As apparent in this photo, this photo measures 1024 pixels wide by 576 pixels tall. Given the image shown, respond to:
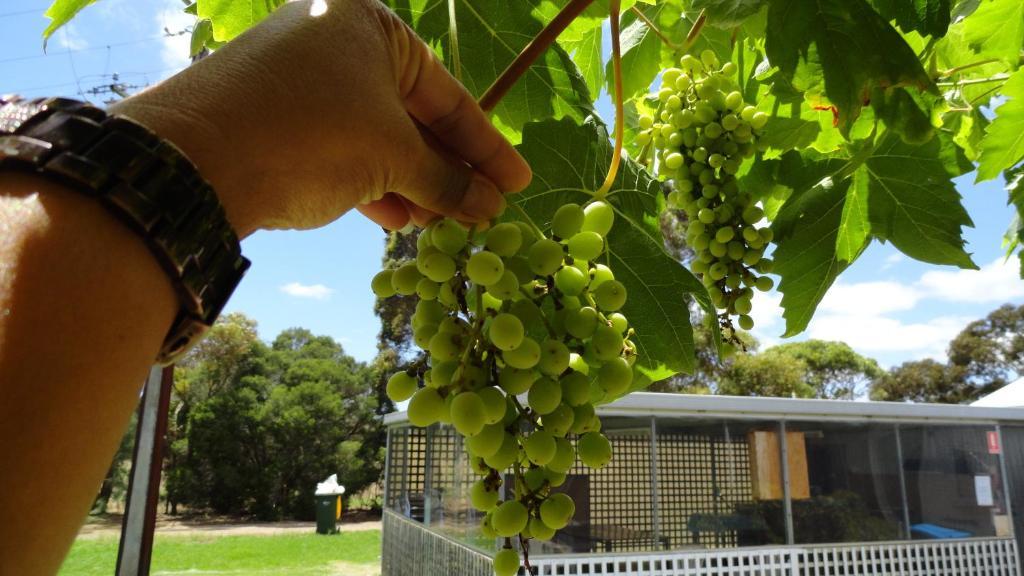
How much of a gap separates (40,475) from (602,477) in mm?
6716

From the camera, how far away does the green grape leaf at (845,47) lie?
1.06 metres

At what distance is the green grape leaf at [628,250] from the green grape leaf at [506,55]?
0.48 feet

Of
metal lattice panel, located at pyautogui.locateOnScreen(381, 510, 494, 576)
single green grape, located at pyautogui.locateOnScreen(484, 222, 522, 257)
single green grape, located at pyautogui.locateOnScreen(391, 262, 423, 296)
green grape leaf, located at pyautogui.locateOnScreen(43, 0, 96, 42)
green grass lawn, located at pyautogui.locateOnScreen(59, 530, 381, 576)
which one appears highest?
green grape leaf, located at pyautogui.locateOnScreen(43, 0, 96, 42)

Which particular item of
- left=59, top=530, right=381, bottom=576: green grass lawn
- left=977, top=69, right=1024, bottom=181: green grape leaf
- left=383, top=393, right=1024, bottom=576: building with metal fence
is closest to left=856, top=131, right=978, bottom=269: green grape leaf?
left=977, top=69, right=1024, bottom=181: green grape leaf

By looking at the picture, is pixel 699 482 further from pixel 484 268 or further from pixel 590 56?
pixel 484 268

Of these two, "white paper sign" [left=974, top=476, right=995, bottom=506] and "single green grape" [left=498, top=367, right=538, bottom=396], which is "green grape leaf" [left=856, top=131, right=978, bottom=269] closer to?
"single green grape" [left=498, top=367, right=538, bottom=396]

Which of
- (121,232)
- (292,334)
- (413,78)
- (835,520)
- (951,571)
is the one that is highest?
(292,334)

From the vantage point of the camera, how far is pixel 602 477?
6785mm

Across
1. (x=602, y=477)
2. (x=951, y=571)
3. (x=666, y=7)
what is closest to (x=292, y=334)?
(x=602, y=477)

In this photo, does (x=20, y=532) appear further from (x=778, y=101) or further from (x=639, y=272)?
(x=778, y=101)

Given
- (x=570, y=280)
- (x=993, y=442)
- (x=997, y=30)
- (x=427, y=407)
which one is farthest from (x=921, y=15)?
(x=993, y=442)

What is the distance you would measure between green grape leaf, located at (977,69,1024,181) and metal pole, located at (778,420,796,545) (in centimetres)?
609

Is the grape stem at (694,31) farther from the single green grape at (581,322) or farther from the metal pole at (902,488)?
the metal pole at (902,488)

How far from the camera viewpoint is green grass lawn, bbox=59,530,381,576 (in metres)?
11.7
